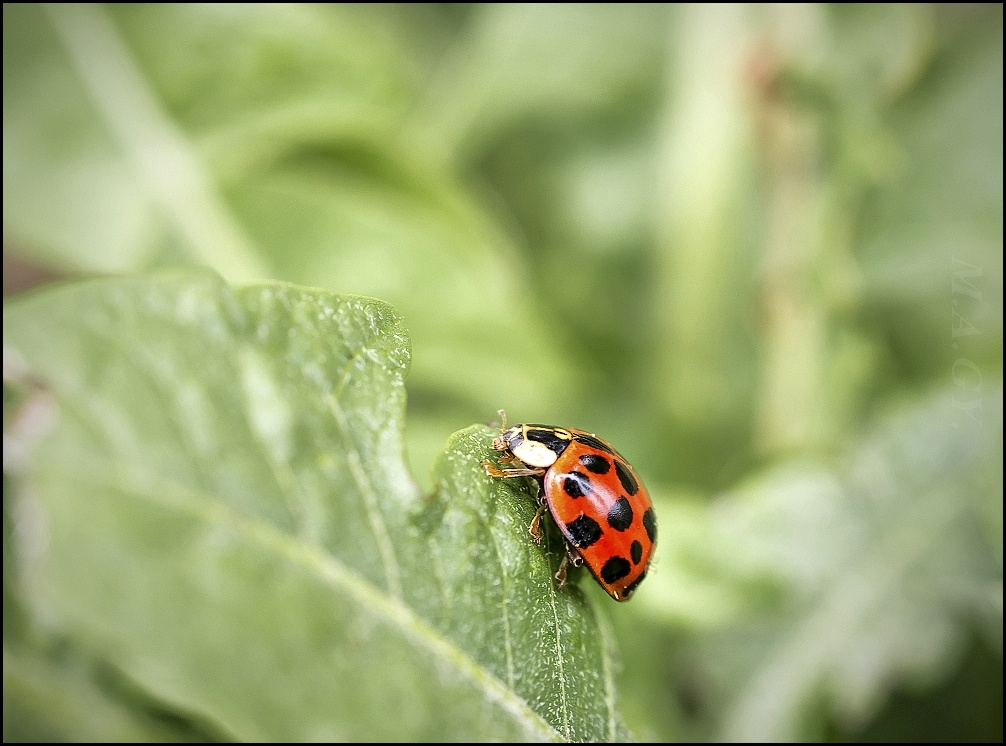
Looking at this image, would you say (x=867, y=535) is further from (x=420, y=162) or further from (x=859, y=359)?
(x=420, y=162)

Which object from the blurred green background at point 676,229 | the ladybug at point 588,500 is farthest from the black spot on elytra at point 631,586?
the blurred green background at point 676,229

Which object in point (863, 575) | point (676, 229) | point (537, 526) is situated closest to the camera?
point (537, 526)

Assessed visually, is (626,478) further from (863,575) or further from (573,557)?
(863,575)

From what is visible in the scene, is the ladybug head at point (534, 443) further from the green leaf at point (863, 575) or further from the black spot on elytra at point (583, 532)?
the green leaf at point (863, 575)

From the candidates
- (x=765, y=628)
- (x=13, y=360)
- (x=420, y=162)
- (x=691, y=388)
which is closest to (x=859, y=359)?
(x=691, y=388)

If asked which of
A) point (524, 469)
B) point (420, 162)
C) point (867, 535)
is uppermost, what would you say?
point (420, 162)

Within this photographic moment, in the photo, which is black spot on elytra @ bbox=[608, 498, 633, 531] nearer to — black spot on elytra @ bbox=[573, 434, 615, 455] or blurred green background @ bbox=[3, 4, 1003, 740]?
black spot on elytra @ bbox=[573, 434, 615, 455]

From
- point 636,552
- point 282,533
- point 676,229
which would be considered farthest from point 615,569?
point 676,229
